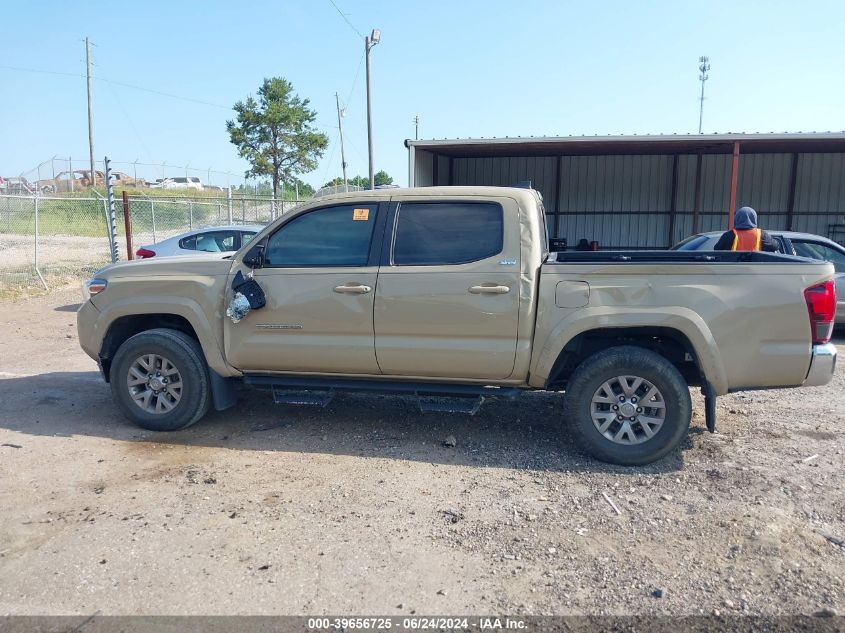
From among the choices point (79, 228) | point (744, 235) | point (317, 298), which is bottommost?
point (317, 298)

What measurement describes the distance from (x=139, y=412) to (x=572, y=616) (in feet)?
13.1

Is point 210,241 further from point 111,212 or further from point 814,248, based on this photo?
point 814,248

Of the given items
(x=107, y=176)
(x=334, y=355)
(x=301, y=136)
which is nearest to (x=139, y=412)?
(x=334, y=355)

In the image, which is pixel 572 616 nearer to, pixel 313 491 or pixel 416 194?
pixel 313 491

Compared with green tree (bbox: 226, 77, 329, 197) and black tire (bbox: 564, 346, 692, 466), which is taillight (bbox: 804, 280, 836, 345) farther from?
green tree (bbox: 226, 77, 329, 197)

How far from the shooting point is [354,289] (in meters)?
5.19

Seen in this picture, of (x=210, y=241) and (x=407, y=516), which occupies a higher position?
(x=210, y=241)

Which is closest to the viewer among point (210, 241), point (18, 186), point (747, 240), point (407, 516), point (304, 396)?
point (407, 516)

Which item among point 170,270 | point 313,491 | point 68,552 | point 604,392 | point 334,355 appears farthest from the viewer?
point 170,270

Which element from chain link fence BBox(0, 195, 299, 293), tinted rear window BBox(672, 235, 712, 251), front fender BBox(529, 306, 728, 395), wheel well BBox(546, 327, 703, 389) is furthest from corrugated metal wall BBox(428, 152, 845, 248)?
front fender BBox(529, 306, 728, 395)

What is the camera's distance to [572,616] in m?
3.18

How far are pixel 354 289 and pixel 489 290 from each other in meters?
1.01

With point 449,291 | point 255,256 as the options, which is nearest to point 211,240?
point 255,256

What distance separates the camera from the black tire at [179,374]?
5.61 metres
